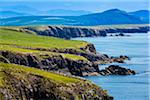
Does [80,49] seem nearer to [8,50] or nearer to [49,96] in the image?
[8,50]

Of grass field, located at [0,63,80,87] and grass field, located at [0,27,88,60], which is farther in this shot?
grass field, located at [0,27,88,60]

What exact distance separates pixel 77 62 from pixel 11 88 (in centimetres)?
5523

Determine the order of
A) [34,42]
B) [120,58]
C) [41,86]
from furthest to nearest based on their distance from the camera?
1. [34,42]
2. [120,58]
3. [41,86]

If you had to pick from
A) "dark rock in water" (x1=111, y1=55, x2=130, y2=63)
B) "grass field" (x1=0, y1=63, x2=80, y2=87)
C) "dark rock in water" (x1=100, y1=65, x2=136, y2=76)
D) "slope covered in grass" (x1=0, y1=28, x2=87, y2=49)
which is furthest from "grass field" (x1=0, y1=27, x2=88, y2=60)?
"grass field" (x1=0, y1=63, x2=80, y2=87)

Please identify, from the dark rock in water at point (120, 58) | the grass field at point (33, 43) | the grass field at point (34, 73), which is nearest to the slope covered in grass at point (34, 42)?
the grass field at point (33, 43)

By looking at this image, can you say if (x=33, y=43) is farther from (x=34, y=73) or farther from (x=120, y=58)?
(x=34, y=73)

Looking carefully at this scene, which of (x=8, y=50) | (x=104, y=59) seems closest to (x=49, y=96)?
(x=8, y=50)

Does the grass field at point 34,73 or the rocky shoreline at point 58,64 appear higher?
the grass field at point 34,73

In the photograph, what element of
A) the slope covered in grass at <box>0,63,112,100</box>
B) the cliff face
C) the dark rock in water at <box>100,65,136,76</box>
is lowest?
the dark rock in water at <box>100,65,136,76</box>

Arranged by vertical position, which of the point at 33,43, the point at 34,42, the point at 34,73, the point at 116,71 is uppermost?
the point at 34,73

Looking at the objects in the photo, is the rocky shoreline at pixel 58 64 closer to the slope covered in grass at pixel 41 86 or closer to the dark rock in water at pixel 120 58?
the dark rock in water at pixel 120 58

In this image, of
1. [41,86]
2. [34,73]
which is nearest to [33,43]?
[34,73]

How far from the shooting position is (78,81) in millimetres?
90312

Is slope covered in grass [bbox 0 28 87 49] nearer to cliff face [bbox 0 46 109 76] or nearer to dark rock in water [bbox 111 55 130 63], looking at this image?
dark rock in water [bbox 111 55 130 63]
